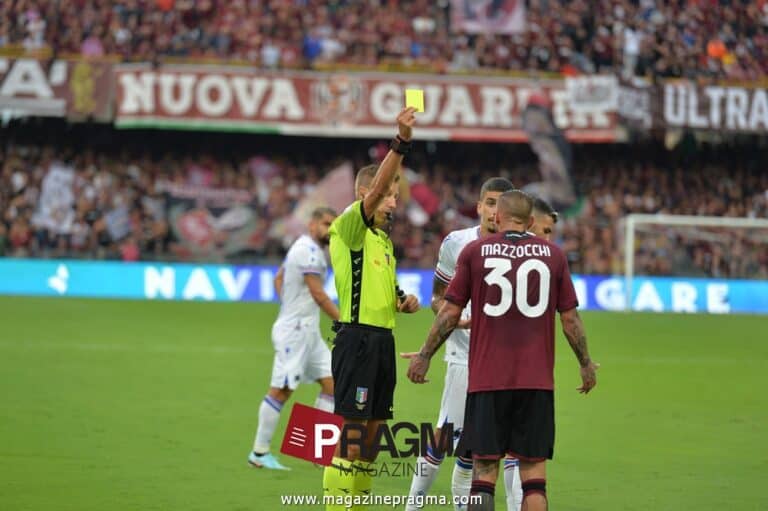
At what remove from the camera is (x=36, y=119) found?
31.5 metres

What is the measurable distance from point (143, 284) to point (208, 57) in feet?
21.5

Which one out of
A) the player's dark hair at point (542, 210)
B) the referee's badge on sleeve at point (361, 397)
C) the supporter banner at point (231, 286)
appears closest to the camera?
the referee's badge on sleeve at point (361, 397)

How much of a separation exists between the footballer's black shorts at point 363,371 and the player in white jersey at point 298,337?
8.87ft

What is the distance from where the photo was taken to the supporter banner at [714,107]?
104 ft

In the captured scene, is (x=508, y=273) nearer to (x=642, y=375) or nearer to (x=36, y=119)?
(x=642, y=375)

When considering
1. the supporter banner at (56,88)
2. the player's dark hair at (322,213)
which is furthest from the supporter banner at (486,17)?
the player's dark hair at (322,213)

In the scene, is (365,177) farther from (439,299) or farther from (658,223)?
(658,223)

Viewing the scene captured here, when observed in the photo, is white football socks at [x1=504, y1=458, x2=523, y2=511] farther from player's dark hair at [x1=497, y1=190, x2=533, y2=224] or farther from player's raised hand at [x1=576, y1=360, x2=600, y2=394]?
player's dark hair at [x1=497, y1=190, x2=533, y2=224]

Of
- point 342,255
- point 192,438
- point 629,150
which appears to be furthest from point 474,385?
point 629,150

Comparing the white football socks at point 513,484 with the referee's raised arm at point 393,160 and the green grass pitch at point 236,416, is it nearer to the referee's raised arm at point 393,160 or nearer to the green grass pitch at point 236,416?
the green grass pitch at point 236,416

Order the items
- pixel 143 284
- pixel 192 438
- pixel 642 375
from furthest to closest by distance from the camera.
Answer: pixel 143 284
pixel 642 375
pixel 192 438

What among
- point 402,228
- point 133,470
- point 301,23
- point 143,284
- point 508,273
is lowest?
point 133,470

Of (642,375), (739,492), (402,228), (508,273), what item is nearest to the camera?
(508,273)

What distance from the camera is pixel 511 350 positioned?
6629 mm
